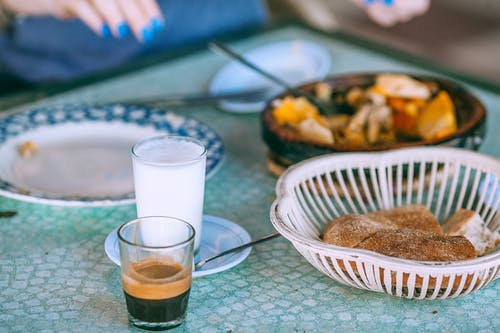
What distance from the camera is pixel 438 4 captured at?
14.9 ft

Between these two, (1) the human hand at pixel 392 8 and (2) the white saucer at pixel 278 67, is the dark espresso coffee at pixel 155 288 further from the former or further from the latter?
(1) the human hand at pixel 392 8

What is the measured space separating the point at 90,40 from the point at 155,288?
1.32 m

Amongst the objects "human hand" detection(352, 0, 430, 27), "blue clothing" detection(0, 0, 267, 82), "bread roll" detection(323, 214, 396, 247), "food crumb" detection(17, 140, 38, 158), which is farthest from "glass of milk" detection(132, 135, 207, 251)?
"blue clothing" detection(0, 0, 267, 82)

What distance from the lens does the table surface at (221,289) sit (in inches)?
33.0

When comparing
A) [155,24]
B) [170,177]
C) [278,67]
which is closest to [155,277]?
[170,177]

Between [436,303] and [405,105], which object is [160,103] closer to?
[405,105]

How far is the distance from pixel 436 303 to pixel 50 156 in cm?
75

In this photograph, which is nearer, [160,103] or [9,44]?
[160,103]

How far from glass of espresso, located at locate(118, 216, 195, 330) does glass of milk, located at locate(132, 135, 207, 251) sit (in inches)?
3.0

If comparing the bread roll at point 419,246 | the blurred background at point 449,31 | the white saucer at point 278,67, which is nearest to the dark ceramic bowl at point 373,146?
the bread roll at point 419,246

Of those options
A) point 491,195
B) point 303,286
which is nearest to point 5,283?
point 303,286

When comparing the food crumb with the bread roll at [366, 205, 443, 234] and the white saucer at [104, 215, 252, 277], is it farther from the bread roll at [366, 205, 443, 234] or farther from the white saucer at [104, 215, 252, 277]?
the bread roll at [366, 205, 443, 234]

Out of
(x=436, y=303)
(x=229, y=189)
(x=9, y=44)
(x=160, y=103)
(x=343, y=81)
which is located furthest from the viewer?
(x=9, y=44)

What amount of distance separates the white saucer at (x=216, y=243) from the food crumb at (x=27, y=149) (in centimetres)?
34
